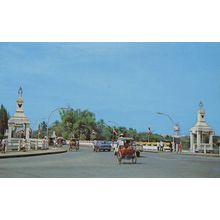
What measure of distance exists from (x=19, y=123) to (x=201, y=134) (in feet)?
18.9

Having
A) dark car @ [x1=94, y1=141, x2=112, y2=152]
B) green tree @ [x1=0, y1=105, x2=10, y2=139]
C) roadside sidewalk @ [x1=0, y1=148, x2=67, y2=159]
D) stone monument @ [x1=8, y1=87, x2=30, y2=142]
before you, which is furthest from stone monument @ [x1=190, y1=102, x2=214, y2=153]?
roadside sidewalk @ [x1=0, y1=148, x2=67, y2=159]

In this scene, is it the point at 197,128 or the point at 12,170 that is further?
the point at 197,128

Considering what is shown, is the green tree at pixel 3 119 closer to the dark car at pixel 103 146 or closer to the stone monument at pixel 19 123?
the stone monument at pixel 19 123

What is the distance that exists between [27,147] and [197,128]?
9.96 m

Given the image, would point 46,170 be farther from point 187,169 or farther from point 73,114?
point 187,169

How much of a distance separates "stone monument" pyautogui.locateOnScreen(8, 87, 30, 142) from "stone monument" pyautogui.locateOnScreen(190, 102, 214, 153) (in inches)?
204

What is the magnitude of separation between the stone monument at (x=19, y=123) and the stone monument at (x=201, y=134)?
5.19 meters

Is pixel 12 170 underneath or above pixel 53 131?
underneath

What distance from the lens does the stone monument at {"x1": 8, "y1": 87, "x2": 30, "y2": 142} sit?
13.7m

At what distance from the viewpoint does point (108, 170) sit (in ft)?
43.3

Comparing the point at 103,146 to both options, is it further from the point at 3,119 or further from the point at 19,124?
the point at 3,119

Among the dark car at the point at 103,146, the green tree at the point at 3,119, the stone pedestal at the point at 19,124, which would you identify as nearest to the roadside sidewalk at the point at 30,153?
the stone pedestal at the point at 19,124

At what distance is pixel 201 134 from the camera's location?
13.8m
